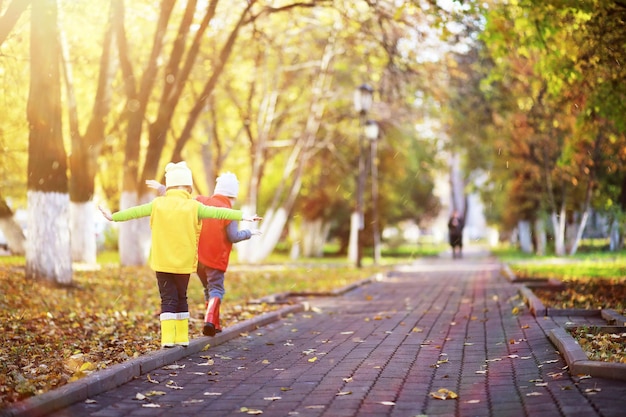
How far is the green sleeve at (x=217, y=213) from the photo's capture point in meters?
9.77

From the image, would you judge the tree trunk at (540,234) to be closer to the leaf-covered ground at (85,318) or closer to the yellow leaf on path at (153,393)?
the leaf-covered ground at (85,318)

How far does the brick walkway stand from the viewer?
6.88 meters

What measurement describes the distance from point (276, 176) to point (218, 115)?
37.4ft

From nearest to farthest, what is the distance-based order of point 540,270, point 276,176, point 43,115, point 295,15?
point 43,115 → point 540,270 → point 295,15 → point 276,176

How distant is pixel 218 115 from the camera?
37219 mm

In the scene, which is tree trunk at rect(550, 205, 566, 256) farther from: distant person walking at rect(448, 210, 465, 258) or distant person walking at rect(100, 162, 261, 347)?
distant person walking at rect(100, 162, 261, 347)

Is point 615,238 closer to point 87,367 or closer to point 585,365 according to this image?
point 585,365

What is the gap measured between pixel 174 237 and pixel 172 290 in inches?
20.9

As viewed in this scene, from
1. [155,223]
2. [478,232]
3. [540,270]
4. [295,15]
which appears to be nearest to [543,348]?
[155,223]

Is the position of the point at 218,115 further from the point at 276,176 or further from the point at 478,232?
the point at 478,232

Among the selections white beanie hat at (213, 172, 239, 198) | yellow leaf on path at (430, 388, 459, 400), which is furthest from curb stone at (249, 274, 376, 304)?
yellow leaf on path at (430, 388, 459, 400)

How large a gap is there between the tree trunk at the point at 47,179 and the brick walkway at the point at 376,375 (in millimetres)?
4628

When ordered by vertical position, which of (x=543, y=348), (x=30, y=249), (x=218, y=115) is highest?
(x=218, y=115)

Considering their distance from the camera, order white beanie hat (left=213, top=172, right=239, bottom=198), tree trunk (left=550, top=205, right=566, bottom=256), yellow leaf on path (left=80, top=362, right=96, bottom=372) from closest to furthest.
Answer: yellow leaf on path (left=80, top=362, right=96, bottom=372) < white beanie hat (left=213, top=172, right=239, bottom=198) < tree trunk (left=550, top=205, right=566, bottom=256)
